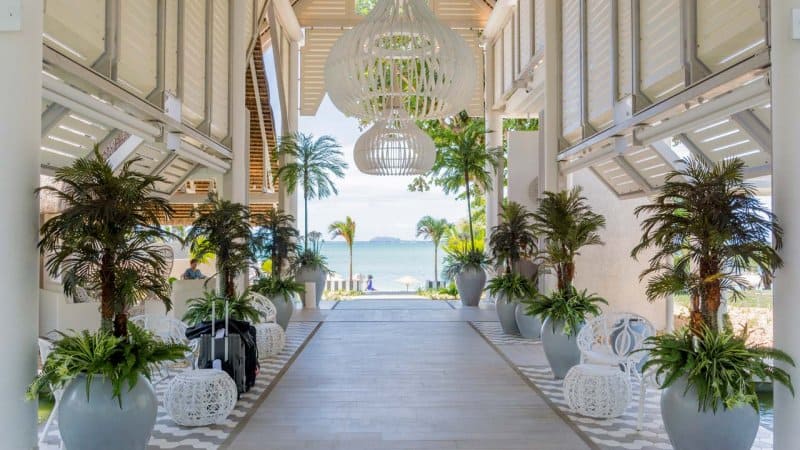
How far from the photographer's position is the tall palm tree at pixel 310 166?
13312 mm

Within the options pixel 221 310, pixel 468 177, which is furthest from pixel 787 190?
pixel 468 177

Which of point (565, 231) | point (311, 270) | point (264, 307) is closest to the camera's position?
point (565, 231)

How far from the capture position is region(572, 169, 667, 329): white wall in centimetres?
1170

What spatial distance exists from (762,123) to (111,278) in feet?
17.3

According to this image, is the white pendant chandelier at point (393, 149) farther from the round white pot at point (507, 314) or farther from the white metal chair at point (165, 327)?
the white metal chair at point (165, 327)

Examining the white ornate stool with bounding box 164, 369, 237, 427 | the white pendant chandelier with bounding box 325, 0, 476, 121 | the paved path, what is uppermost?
the white pendant chandelier with bounding box 325, 0, 476, 121

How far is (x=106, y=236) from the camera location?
4.01m

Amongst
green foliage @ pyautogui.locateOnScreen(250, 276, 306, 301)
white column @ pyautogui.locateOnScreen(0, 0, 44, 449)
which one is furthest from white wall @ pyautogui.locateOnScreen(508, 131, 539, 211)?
white column @ pyautogui.locateOnScreen(0, 0, 44, 449)

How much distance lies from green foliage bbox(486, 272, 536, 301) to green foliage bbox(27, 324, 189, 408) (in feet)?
19.5

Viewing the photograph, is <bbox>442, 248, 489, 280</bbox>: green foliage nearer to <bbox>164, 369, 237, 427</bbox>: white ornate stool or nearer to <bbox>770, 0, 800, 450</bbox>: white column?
<bbox>164, 369, 237, 427</bbox>: white ornate stool

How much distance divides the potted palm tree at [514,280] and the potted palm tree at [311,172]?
401 cm

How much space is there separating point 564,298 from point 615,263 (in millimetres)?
5515

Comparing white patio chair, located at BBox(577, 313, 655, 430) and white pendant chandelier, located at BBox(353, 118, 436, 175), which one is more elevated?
white pendant chandelier, located at BBox(353, 118, 436, 175)

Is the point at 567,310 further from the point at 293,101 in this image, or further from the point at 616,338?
the point at 293,101
